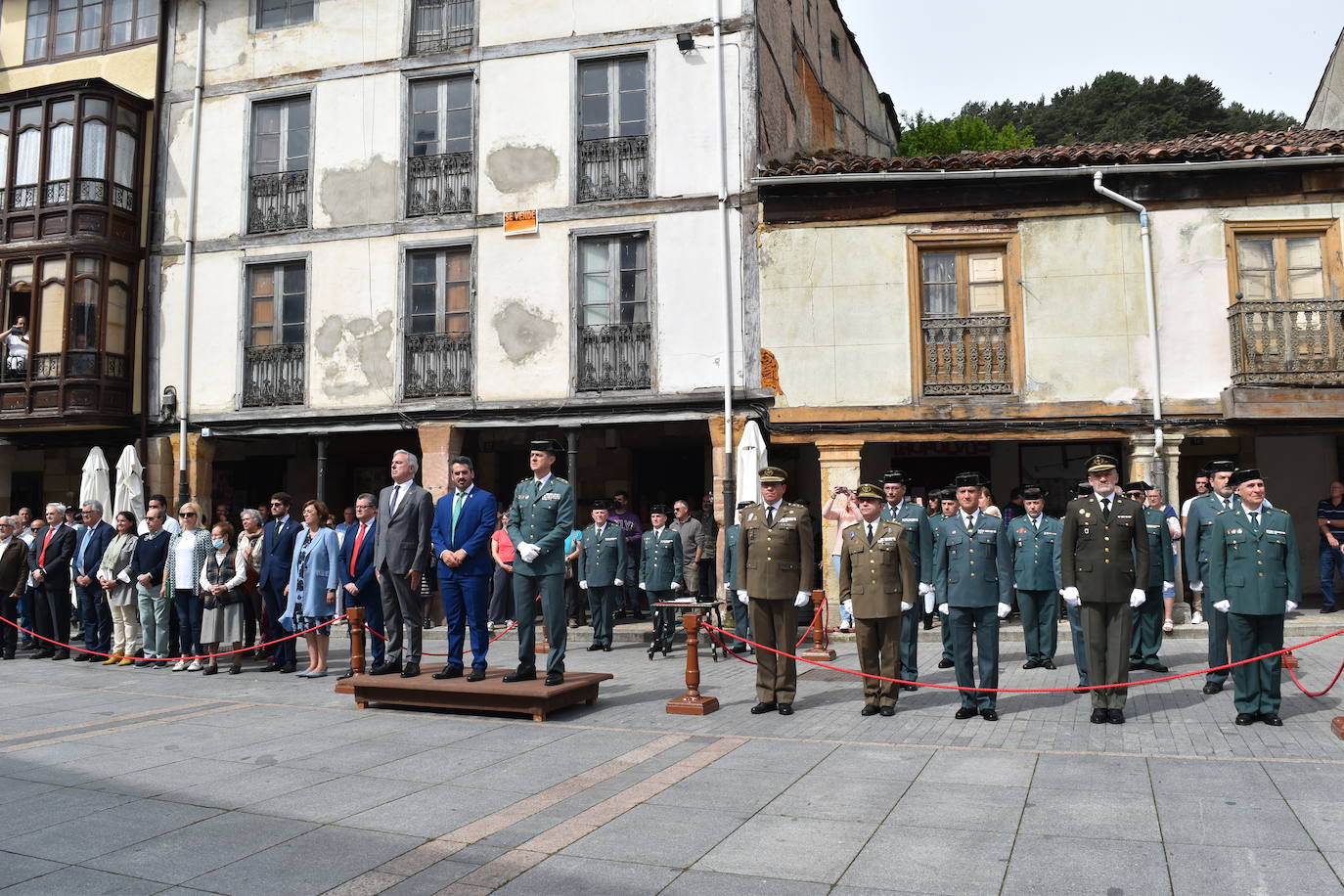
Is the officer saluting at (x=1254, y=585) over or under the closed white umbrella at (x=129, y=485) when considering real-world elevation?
under

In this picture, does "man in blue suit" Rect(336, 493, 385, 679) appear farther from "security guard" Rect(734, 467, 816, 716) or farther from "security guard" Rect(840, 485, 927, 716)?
"security guard" Rect(840, 485, 927, 716)

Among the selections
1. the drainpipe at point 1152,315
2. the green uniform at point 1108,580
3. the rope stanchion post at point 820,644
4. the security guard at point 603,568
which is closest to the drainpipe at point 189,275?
the security guard at point 603,568

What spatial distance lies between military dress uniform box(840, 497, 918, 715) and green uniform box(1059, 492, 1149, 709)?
1.34m

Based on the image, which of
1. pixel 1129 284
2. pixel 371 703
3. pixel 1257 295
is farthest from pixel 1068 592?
pixel 1257 295

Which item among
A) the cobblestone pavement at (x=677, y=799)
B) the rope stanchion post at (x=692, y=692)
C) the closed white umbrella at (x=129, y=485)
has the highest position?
the closed white umbrella at (x=129, y=485)

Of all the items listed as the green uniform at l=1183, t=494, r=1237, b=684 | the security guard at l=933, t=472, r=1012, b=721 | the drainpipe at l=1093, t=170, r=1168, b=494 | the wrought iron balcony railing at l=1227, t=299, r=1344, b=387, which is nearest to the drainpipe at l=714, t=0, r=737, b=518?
the drainpipe at l=1093, t=170, r=1168, b=494

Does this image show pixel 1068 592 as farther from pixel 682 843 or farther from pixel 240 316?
pixel 240 316

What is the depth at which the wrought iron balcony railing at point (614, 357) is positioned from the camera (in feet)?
56.9

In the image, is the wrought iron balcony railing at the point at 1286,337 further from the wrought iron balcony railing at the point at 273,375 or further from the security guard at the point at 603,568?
the wrought iron balcony railing at the point at 273,375

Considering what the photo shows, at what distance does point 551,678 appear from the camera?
8.75 metres

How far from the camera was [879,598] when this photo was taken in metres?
8.68

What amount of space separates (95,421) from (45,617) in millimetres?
5493

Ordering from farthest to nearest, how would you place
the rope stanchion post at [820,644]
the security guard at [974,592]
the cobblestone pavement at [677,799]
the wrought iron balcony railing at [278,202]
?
the wrought iron balcony railing at [278,202], the rope stanchion post at [820,644], the security guard at [974,592], the cobblestone pavement at [677,799]

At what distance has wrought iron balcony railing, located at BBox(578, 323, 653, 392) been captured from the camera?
1733cm
